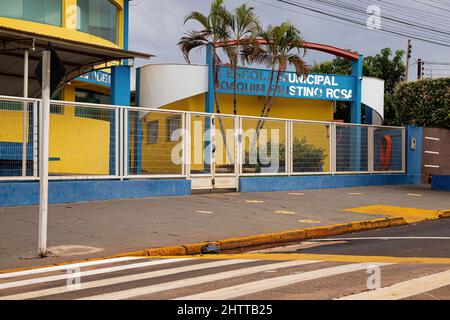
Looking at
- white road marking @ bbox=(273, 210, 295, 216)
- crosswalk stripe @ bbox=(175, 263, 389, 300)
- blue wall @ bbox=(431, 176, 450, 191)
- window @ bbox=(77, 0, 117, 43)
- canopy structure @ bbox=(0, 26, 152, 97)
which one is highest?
window @ bbox=(77, 0, 117, 43)

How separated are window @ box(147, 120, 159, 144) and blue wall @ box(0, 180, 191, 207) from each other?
1.06m

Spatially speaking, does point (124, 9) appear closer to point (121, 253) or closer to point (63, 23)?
point (63, 23)

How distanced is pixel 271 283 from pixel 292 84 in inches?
833

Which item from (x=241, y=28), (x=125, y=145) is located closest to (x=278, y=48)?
(x=241, y=28)

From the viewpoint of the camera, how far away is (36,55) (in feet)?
57.9

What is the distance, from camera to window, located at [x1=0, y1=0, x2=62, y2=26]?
→ 2139 cm

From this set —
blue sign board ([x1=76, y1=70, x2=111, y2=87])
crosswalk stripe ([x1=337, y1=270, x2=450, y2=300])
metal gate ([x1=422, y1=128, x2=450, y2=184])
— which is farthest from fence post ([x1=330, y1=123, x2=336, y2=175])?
crosswalk stripe ([x1=337, y1=270, x2=450, y2=300])

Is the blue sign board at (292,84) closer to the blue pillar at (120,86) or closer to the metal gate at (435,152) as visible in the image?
the metal gate at (435,152)

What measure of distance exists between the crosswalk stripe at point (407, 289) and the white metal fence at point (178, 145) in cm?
898

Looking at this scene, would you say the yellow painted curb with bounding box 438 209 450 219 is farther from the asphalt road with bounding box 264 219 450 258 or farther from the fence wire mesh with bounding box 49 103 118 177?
the fence wire mesh with bounding box 49 103 118 177

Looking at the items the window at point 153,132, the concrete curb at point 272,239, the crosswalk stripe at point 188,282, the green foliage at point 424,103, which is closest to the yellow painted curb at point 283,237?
the concrete curb at point 272,239

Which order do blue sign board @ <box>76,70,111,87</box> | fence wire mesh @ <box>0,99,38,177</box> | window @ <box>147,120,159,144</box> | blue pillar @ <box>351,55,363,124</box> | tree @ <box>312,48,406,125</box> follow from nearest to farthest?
1. fence wire mesh @ <box>0,99,38,177</box>
2. window @ <box>147,120,159,144</box>
3. blue sign board @ <box>76,70,111,87</box>
4. blue pillar @ <box>351,55,363,124</box>
5. tree @ <box>312,48,406,125</box>

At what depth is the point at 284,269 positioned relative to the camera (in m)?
6.80

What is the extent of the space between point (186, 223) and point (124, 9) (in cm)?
1969
